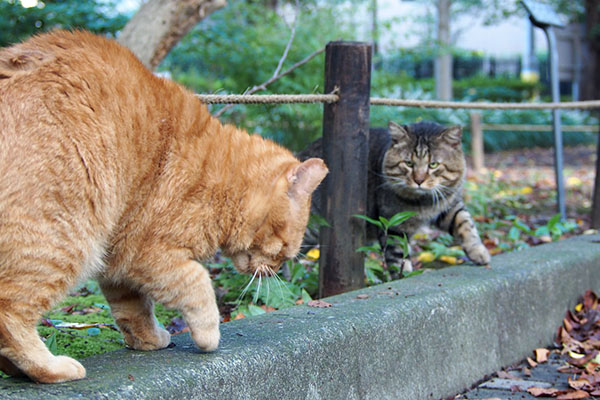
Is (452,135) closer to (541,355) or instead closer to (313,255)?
(313,255)

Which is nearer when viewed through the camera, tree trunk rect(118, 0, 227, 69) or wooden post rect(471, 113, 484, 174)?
tree trunk rect(118, 0, 227, 69)

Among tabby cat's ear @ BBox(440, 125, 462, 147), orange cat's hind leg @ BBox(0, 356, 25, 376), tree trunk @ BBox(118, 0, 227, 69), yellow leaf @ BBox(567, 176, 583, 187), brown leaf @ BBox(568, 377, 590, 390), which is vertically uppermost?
tree trunk @ BBox(118, 0, 227, 69)

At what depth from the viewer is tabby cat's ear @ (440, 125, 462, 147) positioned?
14.5ft

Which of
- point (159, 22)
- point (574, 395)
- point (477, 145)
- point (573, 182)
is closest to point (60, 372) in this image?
point (574, 395)

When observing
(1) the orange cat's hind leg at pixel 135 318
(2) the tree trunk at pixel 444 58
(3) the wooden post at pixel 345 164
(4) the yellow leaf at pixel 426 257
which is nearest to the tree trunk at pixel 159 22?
(3) the wooden post at pixel 345 164

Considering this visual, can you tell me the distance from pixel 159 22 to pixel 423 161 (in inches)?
81.8

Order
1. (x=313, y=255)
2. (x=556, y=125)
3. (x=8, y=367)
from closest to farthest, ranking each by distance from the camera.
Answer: (x=8, y=367)
(x=313, y=255)
(x=556, y=125)

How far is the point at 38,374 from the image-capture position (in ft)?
6.17

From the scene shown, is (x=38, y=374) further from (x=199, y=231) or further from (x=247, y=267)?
(x=247, y=267)

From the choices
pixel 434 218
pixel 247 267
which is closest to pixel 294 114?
pixel 434 218

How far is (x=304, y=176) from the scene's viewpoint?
243cm

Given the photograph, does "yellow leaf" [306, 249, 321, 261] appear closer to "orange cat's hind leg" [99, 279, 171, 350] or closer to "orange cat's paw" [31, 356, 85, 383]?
"orange cat's hind leg" [99, 279, 171, 350]

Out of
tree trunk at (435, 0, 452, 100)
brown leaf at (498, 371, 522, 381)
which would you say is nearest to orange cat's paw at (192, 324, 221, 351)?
brown leaf at (498, 371, 522, 381)

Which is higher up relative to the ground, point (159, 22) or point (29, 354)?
point (159, 22)
